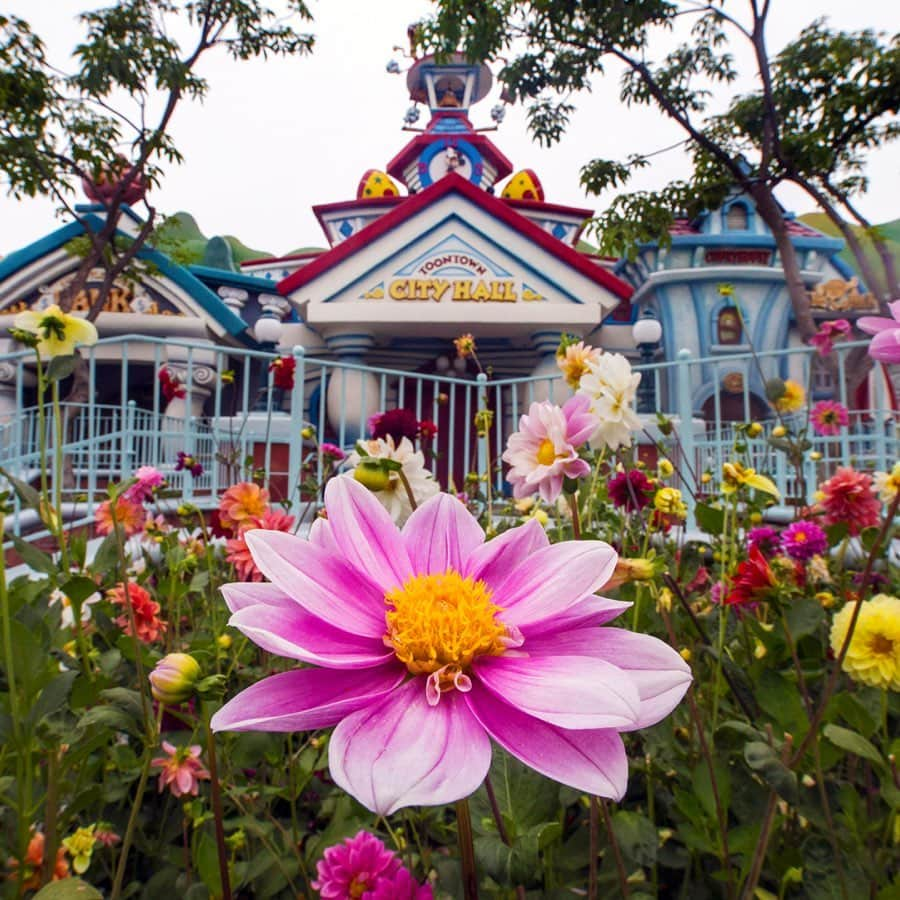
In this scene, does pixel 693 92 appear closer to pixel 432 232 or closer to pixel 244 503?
pixel 432 232

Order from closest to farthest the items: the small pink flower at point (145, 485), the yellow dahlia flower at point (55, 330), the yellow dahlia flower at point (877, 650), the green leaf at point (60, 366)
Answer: the yellow dahlia flower at point (877, 650)
the green leaf at point (60, 366)
the yellow dahlia flower at point (55, 330)
the small pink flower at point (145, 485)

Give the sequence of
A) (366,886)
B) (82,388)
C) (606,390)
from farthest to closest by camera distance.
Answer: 1. (82,388)
2. (606,390)
3. (366,886)

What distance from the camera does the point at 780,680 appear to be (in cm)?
66

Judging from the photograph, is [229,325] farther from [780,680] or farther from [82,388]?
[780,680]

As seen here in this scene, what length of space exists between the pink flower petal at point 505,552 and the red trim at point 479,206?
18.9 ft

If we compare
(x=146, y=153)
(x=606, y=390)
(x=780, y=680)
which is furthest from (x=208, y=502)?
(x=146, y=153)

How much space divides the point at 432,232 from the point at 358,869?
6.19 meters

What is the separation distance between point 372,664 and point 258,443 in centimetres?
500

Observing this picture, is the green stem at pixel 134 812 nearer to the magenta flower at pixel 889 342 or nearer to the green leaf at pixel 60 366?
the green leaf at pixel 60 366

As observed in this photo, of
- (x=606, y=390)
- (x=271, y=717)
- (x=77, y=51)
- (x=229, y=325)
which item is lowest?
(x=271, y=717)

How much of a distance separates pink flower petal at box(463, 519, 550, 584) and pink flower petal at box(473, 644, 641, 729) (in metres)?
0.06

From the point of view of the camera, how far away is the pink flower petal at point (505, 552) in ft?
1.23

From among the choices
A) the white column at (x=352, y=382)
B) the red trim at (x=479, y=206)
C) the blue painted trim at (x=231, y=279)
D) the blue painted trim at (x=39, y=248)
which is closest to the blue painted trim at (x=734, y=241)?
the red trim at (x=479, y=206)

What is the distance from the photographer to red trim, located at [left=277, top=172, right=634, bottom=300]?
19.2ft
